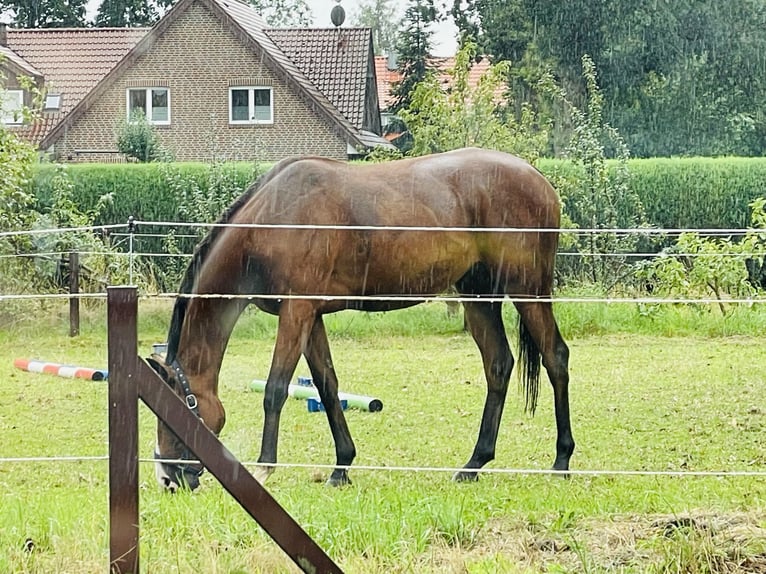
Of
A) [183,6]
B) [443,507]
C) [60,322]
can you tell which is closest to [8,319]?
[60,322]

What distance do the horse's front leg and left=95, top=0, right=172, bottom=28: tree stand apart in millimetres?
29363

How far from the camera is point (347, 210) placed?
209 inches

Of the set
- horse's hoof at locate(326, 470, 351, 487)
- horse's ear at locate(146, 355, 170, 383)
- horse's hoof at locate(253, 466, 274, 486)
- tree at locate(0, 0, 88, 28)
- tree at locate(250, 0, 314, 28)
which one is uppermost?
tree at locate(250, 0, 314, 28)

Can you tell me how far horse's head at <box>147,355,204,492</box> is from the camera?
4.61m

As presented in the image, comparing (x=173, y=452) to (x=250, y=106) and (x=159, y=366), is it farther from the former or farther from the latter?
(x=250, y=106)

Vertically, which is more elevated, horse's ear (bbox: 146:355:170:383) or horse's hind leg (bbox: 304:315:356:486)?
horse's ear (bbox: 146:355:170:383)

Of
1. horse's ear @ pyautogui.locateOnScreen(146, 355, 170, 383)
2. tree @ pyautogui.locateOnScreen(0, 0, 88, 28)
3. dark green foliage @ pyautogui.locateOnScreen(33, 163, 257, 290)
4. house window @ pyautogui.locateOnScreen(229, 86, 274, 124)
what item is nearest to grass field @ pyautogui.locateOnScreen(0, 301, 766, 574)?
horse's ear @ pyautogui.locateOnScreen(146, 355, 170, 383)

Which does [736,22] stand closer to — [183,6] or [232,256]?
[183,6]

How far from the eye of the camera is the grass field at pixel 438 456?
347 centimetres

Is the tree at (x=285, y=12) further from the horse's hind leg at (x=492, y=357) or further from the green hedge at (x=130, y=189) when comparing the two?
the horse's hind leg at (x=492, y=357)

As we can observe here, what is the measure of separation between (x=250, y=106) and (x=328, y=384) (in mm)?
18200

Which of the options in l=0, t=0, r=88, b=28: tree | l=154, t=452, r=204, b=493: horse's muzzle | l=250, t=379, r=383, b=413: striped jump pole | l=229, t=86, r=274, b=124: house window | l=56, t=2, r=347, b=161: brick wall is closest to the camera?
l=154, t=452, r=204, b=493: horse's muzzle

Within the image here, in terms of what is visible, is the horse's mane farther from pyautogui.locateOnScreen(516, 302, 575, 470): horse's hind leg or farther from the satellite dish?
the satellite dish

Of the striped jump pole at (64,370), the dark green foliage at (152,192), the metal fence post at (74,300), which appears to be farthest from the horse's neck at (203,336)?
the dark green foliage at (152,192)
